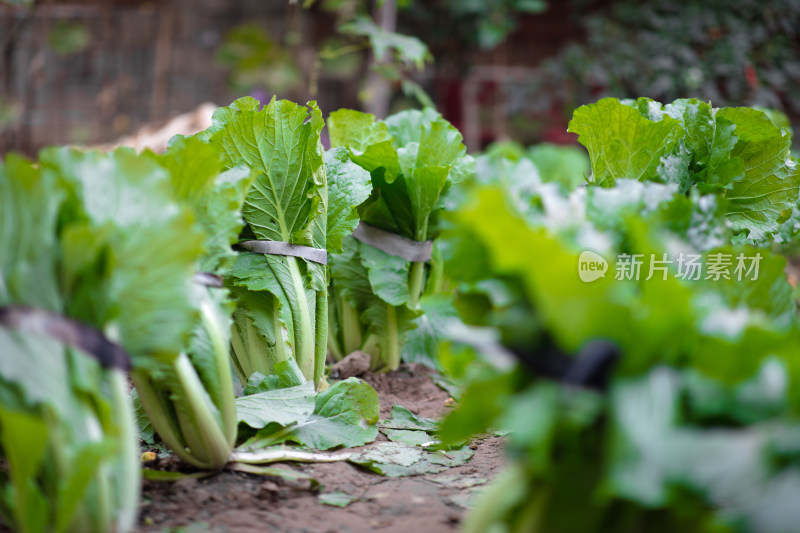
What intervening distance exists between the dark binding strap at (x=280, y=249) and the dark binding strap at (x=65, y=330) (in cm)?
82

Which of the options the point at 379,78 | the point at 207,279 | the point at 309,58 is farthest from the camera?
the point at 309,58

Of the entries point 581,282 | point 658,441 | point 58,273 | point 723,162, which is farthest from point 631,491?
point 723,162

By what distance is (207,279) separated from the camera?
1.44 metres

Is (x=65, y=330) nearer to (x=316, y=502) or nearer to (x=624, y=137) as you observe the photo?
(x=316, y=502)

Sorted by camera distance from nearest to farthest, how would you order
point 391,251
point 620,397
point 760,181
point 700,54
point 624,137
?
point 620,397
point 624,137
point 760,181
point 391,251
point 700,54

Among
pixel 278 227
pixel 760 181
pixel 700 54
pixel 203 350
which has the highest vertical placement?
pixel 700 54

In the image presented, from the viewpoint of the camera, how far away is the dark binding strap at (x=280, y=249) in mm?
1933

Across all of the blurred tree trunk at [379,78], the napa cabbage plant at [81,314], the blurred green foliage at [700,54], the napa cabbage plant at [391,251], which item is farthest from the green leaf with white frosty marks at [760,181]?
the blurred green foliage at [700,54]

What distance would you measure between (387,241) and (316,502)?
116cm

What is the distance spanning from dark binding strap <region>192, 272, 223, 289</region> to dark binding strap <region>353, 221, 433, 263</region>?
1028 mm

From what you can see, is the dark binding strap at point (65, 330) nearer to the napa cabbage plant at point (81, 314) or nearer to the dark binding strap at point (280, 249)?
the napa cabbage plant at point (81, 314)

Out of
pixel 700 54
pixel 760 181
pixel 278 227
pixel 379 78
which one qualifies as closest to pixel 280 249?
pixel 278 227

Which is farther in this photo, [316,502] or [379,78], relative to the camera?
[379,78]

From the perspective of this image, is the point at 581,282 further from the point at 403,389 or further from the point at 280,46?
the point at 280,46
